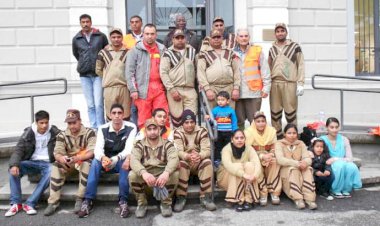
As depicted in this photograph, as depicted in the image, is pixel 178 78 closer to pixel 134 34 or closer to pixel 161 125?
pixel 161 125

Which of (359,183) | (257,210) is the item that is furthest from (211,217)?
(359,183)

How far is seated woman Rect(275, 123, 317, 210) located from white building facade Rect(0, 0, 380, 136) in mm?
2596

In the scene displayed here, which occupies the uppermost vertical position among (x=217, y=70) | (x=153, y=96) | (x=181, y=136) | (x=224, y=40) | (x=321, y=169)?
(x=224, y=40)

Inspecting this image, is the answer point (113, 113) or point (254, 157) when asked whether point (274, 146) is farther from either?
point (113, 113)

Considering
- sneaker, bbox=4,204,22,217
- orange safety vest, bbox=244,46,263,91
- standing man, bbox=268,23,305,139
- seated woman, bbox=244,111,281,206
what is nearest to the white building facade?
standing man, bbox=268,23,305,139

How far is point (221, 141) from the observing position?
684cm

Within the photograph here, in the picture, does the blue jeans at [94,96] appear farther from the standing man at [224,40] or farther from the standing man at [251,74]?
the standing man at [251,74]

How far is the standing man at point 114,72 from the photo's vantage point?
7.00m

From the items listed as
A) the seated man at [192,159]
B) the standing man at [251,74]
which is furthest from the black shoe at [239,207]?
the standing man at [251,74]

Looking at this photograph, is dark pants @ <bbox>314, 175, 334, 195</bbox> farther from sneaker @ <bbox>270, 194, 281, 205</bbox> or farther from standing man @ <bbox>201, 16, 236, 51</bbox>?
standing man @ <bbox>201, 16, 236, 51</bbox>

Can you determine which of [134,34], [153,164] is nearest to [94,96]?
[134,34]

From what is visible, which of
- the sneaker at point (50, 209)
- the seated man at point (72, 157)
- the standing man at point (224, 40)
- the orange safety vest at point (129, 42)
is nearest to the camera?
the sneaker at point (50, 209)

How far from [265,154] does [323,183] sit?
90cm

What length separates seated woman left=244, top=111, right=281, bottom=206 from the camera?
6.32 m
